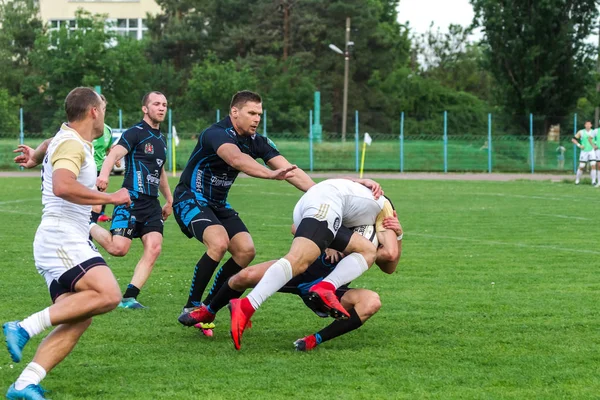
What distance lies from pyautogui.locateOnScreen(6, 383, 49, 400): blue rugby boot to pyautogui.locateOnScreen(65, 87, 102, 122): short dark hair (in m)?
1.56

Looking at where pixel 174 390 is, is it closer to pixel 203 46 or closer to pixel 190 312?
pixel 190 312

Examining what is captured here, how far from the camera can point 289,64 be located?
2334 inches

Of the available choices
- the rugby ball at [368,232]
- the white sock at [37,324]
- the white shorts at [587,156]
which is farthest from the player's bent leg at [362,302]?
the white shorts at [587,156]

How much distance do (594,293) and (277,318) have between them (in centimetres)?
318

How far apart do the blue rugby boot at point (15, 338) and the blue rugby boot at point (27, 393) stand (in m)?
0.19

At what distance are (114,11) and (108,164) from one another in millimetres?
67767

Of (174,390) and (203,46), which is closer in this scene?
(174,390)

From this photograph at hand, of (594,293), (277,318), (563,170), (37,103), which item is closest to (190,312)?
(277,318)

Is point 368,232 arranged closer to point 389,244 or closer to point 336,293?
point 389,244

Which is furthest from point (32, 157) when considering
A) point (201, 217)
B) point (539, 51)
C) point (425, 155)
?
point (539, 51)

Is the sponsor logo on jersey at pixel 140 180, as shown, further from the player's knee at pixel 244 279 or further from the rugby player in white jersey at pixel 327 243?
the rugby player in white jersey at pixel 327 243

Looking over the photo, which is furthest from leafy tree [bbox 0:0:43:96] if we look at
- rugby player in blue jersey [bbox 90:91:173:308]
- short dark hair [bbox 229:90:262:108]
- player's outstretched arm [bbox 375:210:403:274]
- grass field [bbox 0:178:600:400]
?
Result: player's outstretched arm [bbox 375:210:403:274]

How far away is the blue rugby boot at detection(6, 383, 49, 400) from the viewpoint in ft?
17.4

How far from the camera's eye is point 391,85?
222ft
